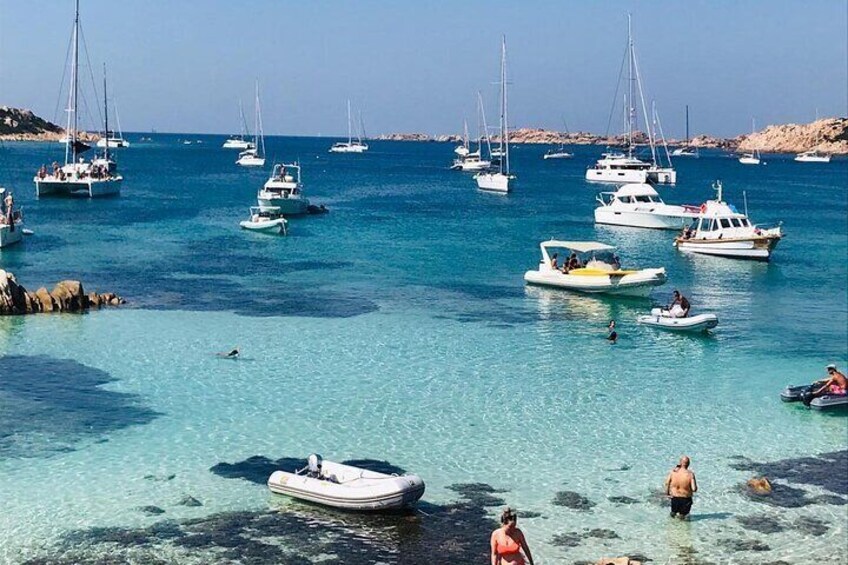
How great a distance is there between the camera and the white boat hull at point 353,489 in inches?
774

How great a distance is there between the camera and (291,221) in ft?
249

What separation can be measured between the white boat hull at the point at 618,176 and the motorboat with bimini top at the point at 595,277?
Result: 76509mm

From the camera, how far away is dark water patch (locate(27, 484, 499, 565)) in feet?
59.3

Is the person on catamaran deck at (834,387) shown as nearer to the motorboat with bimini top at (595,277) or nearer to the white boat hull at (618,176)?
the motorboat with bimini top at (595,277)

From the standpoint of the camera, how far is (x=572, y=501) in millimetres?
20969

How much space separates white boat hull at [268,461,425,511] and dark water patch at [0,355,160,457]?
6217mm

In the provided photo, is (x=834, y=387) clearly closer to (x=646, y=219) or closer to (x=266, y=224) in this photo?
(x=266, y=224)

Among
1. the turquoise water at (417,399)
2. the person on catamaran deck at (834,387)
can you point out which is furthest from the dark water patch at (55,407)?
the person on catamaran deck at (834,387)

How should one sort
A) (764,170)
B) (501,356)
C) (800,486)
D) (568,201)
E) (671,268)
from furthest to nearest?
(764,170)
(568,201)
(671,268)
(501,356)
(800,486)

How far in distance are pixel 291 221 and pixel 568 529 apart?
58332 mm

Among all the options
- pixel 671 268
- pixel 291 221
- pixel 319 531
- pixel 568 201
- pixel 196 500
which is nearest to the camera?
pixel 319 531

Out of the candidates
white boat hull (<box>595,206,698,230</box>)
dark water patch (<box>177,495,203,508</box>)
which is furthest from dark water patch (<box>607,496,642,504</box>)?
white boat hull (<box>595,206,698,230</box>)

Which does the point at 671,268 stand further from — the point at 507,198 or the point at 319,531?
the point at 507,198

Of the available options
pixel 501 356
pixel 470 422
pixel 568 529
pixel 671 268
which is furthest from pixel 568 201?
pixel 568 529
